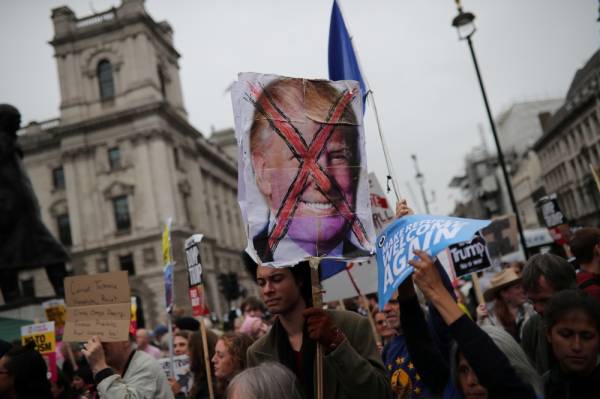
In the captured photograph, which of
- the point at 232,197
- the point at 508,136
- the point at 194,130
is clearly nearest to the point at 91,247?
the point at 194,130

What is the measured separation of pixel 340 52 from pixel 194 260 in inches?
120

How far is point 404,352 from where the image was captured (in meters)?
3.54

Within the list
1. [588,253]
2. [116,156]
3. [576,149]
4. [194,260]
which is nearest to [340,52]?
[588,253]

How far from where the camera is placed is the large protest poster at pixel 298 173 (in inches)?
111

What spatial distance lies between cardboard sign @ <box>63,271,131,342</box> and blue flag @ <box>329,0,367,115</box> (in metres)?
2.14

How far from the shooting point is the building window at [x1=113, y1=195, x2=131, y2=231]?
3969cm

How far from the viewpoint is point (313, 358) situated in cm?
282

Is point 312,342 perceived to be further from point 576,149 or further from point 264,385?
point 576,149

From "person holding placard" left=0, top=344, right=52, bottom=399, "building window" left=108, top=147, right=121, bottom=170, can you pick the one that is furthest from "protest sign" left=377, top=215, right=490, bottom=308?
"building window" left=108, top=147, right=121, bottom=170

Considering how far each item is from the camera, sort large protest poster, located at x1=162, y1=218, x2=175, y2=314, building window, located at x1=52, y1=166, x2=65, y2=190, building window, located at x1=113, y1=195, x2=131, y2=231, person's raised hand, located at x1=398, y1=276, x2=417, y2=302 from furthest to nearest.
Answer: building window, located at x1=52, y1=166, x2=65, y2=190, building window, located at x1=113, y1=195, x2=131, y2=231, large protest poster, located at x1=162, y1=218, x2=175, y2=314, person's raised hand, located at x1=398, y1=276, x2=417, y2=302

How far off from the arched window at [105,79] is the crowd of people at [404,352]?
40.2m

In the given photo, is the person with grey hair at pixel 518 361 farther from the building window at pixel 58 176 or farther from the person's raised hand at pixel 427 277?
the building window at pixel 58 176

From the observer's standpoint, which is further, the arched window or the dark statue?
the arched window

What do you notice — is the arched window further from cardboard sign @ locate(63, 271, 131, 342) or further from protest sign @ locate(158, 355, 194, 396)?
cardboard sign @ locate(63, 271, 131, 342)
